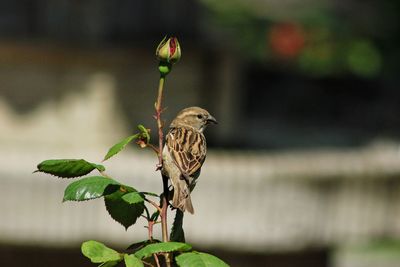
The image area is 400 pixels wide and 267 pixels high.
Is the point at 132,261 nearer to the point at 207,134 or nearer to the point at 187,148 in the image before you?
the point at 187,148

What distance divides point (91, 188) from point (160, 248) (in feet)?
0.69

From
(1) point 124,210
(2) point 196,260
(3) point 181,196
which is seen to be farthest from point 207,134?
(2) point 196,260

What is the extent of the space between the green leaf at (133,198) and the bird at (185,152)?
280 millimetres

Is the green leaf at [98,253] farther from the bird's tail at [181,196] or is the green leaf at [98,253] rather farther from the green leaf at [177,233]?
the bird's tail at [181,196]

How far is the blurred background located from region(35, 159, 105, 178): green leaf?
4961mm

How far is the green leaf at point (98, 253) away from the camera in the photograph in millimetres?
1746

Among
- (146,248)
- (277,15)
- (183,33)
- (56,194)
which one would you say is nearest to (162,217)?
(146,248)

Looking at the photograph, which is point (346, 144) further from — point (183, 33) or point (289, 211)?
point (289, 211)

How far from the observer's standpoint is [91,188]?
6.04ft

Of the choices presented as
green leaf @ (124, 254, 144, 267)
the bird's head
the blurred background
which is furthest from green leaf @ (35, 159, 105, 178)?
the blurred background

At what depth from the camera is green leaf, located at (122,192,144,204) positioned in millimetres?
1814

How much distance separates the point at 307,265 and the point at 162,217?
20.8 ft

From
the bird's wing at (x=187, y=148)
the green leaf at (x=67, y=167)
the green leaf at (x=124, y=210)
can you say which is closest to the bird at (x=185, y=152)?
the bird's wing at (x=187, y=148)

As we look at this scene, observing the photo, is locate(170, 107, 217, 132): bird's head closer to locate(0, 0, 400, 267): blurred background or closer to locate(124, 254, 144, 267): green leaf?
locate(124, 254, 144, 267): green leaf
